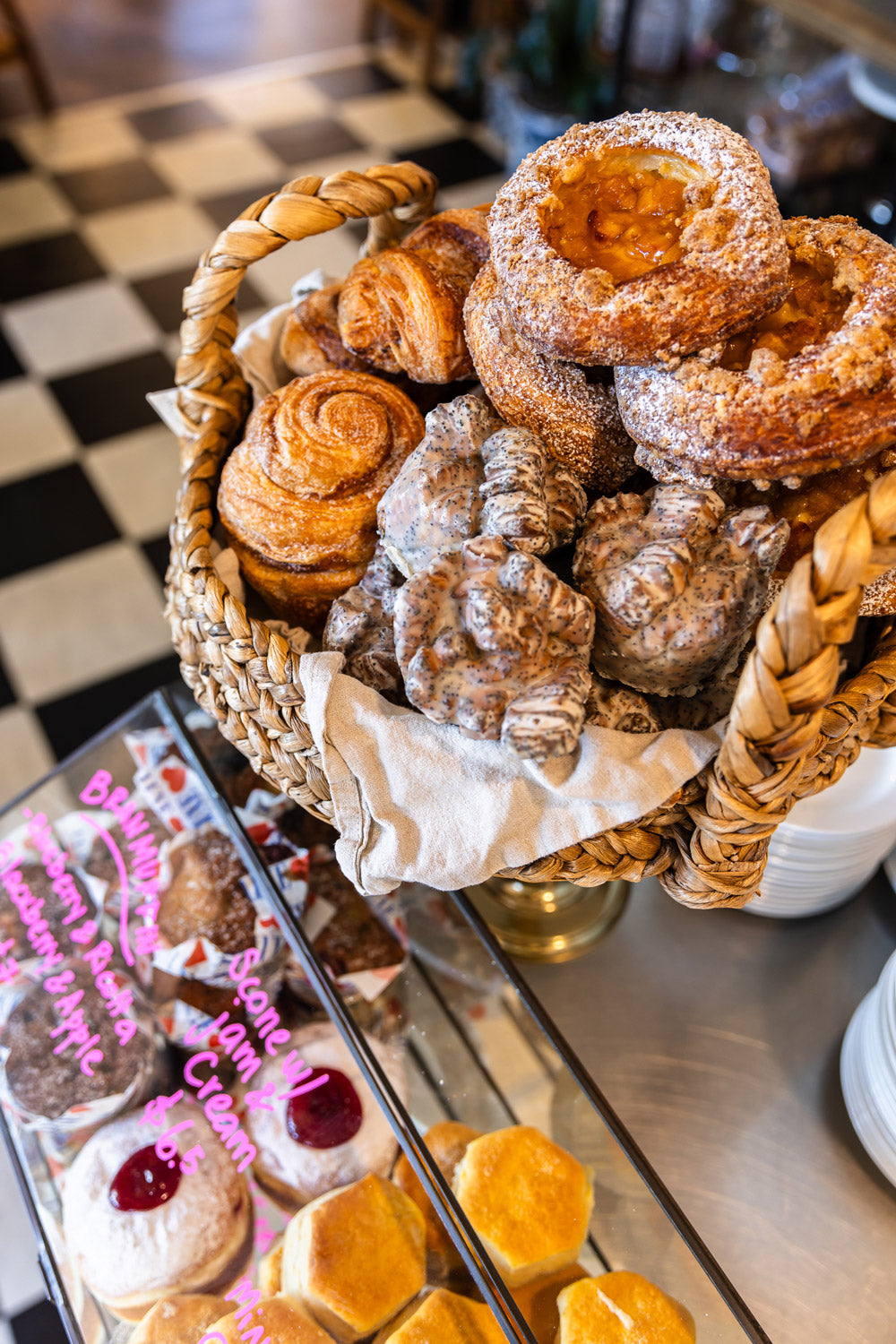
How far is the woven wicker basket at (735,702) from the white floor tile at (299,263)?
6.84 feet

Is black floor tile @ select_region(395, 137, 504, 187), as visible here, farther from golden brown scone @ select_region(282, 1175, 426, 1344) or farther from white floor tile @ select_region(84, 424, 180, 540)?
golden brown scone @ select_region(282, 1175, 426, 1344)

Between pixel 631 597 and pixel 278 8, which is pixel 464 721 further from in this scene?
pixel 278 8

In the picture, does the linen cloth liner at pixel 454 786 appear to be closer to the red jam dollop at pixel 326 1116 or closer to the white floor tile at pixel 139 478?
the red jam dollop at pixel 326 1116

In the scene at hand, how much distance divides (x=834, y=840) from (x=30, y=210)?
3.71m

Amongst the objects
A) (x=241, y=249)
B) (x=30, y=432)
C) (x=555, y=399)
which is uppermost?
(x=241, y=249)

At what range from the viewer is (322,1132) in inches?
45.6

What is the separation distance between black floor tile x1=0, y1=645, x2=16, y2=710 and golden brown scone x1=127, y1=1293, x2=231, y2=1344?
1644 millimetres

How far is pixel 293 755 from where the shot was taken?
3.26ft

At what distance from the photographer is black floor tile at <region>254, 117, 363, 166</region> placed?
385 cm

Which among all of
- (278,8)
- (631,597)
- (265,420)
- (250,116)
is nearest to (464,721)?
(631,597)

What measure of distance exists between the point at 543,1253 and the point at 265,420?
998 millimetres

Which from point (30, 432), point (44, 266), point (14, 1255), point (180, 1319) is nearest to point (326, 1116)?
point (180, 1319)

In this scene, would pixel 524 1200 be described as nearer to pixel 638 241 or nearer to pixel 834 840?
pixel 834 840

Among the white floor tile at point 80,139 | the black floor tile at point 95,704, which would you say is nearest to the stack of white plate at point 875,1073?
the black floor tile at point 95,704
